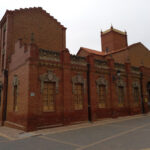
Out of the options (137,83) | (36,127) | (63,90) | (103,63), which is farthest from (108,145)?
(137,83)

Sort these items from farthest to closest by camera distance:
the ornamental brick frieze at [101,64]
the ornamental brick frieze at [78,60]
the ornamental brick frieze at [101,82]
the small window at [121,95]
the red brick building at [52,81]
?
the small window at [121,95] → the ornamental brick frieze at [101,64] → the ornamental brick frieze at [101,82] → the ornamental brick frieze at [78,60] → the red brick building at [52,81]

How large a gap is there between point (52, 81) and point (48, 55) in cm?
223

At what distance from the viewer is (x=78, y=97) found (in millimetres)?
14078

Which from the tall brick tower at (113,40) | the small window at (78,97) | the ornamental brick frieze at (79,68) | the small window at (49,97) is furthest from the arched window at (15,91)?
the tall brick tower at (113,40)

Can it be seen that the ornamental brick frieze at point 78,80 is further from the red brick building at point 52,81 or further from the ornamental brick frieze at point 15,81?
the ornamental brick frieze at point 15,81

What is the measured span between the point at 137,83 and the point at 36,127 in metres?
14.6

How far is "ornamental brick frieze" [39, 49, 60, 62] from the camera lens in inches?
489

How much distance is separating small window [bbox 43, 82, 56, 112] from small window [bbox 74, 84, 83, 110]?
224 cm

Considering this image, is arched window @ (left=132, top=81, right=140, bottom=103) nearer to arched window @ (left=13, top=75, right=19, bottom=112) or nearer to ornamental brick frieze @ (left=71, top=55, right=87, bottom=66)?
ornamental brick frieze @ (left=71, top=55, right=87, bottom=66)

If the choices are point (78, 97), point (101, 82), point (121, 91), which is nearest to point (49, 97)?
point (78, 97)

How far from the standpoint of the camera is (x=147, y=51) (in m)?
26.7

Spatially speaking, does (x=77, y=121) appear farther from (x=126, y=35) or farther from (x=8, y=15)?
(x=126, y=35)

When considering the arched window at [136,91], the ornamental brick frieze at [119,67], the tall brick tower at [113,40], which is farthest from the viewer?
the tall brick tower at [113,40]

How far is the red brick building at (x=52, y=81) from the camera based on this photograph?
11.8 meters
